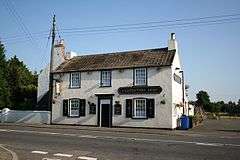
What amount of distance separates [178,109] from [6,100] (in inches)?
911

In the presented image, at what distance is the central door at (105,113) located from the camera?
29.8 metres

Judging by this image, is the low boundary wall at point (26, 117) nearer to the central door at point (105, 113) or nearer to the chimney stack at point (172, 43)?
the central door at point (105, 113)

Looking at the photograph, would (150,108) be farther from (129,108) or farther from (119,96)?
(119,96)

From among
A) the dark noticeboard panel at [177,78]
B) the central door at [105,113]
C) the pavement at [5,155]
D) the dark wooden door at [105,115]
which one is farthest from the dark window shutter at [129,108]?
the pavement at [5,155]

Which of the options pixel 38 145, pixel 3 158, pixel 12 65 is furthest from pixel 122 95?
pixel 12 65

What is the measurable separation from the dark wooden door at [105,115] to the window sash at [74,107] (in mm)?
2873

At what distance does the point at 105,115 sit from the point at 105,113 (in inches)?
7.5

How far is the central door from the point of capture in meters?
29.8

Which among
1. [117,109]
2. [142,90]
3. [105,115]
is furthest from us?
[105,115]

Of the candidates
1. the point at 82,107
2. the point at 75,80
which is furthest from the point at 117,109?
the point at 75,80

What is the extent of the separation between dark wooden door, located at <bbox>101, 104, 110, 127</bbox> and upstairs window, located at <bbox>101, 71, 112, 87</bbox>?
6.67ft

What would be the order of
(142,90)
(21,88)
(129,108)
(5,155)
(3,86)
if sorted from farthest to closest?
(21,88) → (3,86) → (129,108) → (142,90) → (5,155)

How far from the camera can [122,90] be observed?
2923cm

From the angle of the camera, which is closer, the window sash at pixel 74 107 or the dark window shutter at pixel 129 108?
the dark window shutter at pixel 129 108
